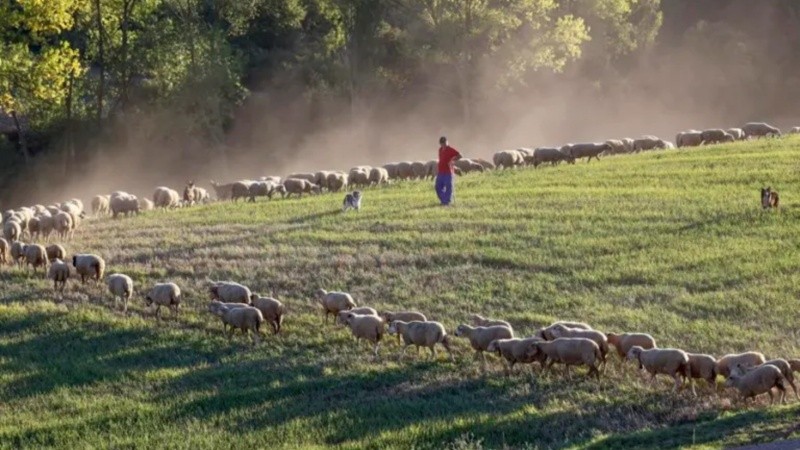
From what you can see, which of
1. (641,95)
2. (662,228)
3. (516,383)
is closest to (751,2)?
(641,95)

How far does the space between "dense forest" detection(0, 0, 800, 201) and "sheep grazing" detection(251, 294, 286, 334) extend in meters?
30.9

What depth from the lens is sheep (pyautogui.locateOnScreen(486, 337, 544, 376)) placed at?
22.0 metres

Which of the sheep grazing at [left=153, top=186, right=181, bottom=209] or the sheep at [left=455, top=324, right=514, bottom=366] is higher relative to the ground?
the sheep grazing at [left=153, top=186, right=181, bottom=209]

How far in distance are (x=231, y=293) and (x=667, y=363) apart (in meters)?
10.0

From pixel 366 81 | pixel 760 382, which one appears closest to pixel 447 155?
pixel 760 382

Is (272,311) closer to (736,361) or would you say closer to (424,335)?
(424,335)

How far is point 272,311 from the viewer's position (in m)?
25.5

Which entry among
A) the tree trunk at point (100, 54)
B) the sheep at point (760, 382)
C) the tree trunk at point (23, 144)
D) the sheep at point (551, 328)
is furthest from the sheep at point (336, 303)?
the tree trunk at point (23, 144)

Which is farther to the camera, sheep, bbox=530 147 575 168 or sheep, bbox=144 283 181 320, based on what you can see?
sheep, bbox=530 147 575 168

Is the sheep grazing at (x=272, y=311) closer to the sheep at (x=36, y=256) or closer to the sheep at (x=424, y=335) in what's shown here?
the sheep at (x=424, y=335)

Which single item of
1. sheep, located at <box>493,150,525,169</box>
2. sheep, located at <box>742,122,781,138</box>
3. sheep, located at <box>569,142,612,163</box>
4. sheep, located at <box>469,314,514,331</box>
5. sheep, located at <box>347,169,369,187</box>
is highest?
sheep, located at <box>742,122,781,138</box>

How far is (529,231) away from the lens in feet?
112

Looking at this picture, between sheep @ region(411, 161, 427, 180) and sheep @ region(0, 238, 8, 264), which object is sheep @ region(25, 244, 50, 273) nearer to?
sheep @ region(0, 238, 8, 264)

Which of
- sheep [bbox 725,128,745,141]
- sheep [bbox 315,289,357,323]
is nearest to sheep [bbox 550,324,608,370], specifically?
sheep [bbox 315,289,357,323]
